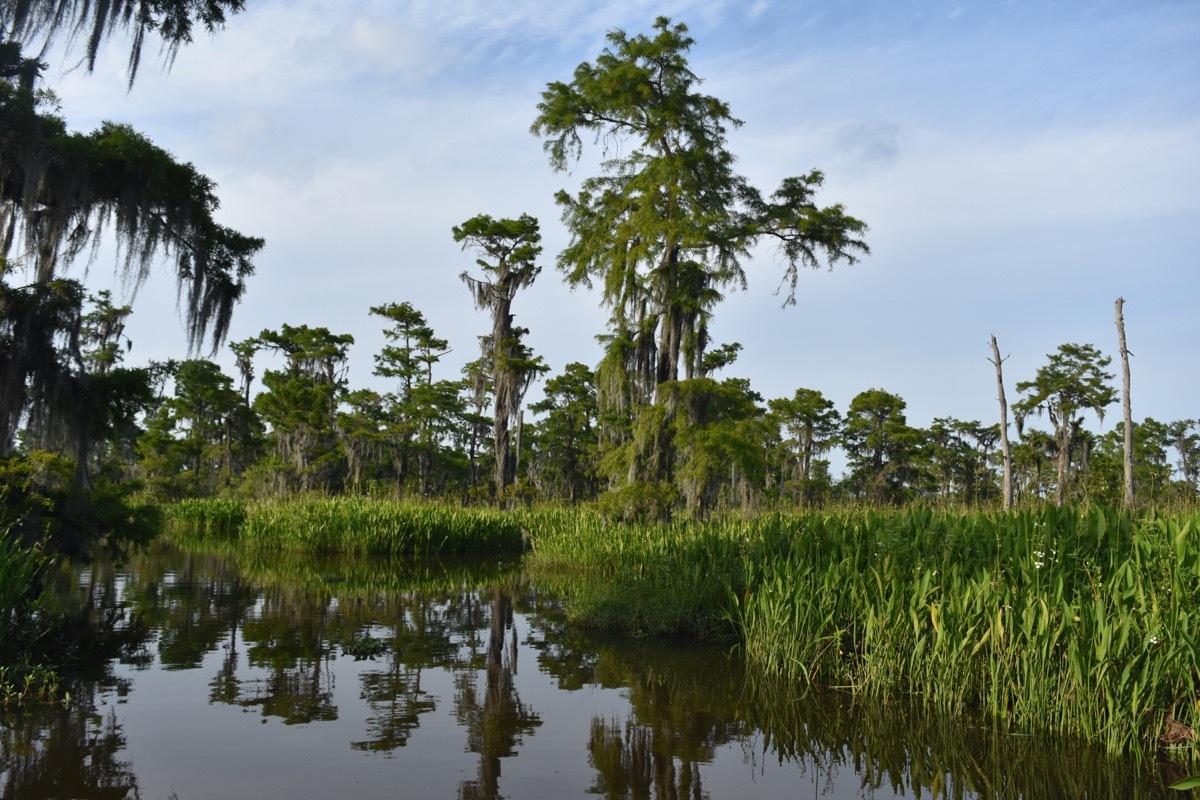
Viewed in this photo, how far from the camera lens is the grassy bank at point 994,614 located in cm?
567

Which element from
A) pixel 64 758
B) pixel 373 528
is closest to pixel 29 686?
pixel 64 758

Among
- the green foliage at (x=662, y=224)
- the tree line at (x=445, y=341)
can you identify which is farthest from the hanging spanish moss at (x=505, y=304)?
the green foliage at (x=662, y=224)

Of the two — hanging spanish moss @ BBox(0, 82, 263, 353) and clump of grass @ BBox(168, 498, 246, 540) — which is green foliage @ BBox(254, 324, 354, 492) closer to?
clump of grass @ BBox(168, 498, 246, 540)

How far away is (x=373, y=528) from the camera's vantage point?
66.9ft

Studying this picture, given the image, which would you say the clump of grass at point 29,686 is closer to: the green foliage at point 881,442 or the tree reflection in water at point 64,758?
the tree reflection in water at point 64,758

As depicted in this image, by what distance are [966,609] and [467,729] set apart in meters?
4.09

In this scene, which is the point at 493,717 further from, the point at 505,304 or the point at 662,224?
the point at 505,304

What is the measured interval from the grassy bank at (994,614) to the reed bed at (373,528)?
11842 mm

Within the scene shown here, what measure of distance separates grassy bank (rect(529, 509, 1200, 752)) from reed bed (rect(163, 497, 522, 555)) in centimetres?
1184

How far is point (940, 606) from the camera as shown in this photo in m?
6.81

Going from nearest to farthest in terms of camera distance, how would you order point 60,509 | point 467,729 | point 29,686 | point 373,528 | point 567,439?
1. point 467,729
2. point 29,686
3. point 60,509
4. point 373,528
5. point 567,439

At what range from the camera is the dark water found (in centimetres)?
546

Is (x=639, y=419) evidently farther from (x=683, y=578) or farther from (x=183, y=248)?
(x=183, y=248)

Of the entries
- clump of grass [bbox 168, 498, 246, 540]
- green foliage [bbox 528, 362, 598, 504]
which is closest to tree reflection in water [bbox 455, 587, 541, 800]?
clump of grass [bbox 168, 498, 246, 540]
